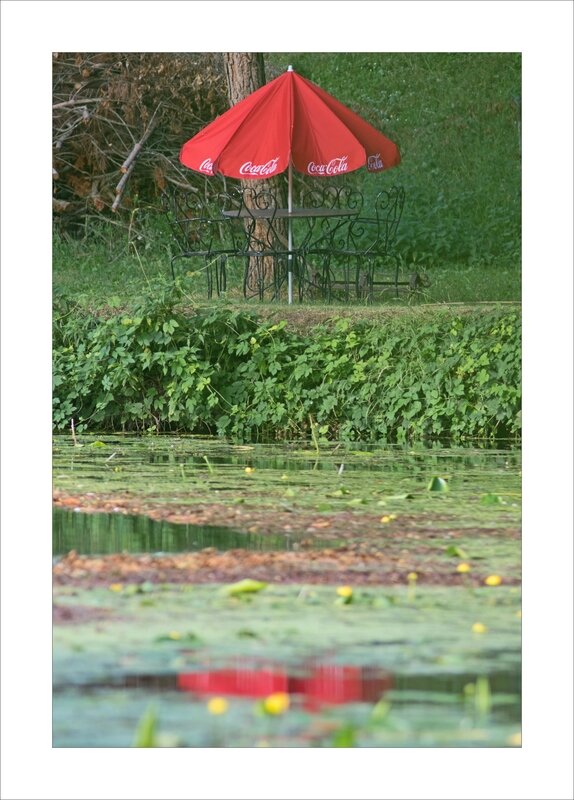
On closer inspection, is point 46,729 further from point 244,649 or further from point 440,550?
point 440,550

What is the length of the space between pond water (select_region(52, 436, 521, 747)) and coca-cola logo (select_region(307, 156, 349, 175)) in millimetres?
4321

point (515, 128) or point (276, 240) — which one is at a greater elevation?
point (515, 128)

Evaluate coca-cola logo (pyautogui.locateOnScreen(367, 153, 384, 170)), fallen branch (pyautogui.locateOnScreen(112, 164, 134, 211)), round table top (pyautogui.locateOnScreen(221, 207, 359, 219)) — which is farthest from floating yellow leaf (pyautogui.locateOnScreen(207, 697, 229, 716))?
fallen branch (pyautogui.locateOnScreen(112, 164, 134, 211))

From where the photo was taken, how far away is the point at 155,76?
1470cm

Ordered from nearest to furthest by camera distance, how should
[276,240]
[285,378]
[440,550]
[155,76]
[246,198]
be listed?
1. [440,550]
2. [285,378]
3. [276,240]
4. [246,198]
5. [155,76]

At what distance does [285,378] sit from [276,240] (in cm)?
282

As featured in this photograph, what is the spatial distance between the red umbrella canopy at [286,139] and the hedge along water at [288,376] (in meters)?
1.26

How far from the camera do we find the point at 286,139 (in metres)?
10.5

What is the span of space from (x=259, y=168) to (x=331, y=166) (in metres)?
0.51

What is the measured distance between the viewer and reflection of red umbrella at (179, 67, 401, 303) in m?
10.5

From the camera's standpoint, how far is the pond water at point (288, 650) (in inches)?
154

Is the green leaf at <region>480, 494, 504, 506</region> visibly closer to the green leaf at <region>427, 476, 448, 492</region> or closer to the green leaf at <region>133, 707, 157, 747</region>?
the green leaf at <region>427, 476, 448, 492</region>

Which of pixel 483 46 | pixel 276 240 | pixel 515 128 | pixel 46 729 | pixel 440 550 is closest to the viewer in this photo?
pixel 46 729

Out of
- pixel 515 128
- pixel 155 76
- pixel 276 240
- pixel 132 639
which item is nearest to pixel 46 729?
pixel 132 639
